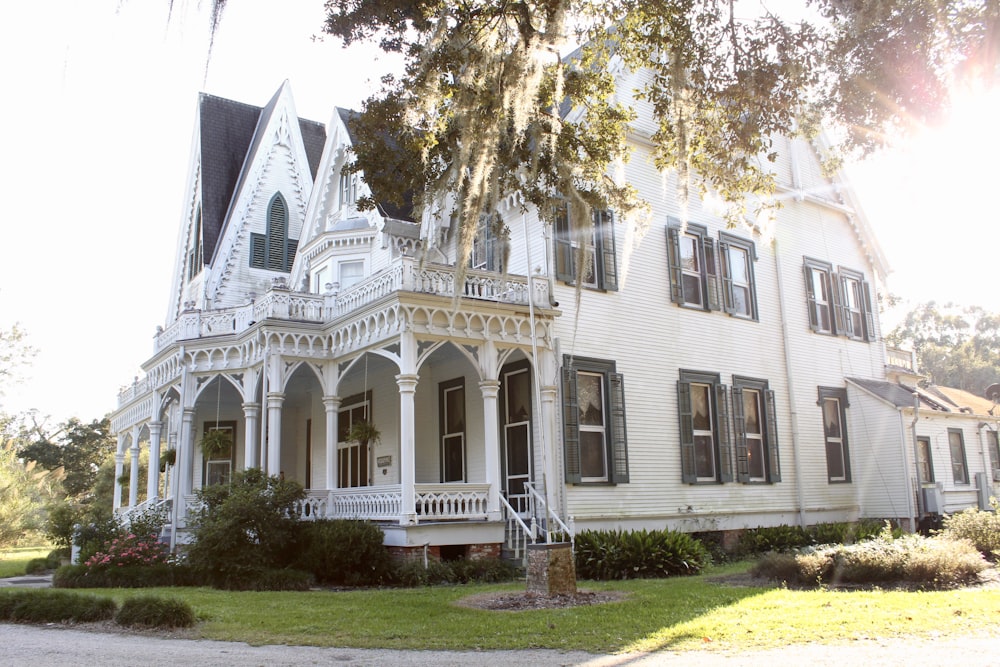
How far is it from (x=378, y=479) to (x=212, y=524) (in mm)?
5597

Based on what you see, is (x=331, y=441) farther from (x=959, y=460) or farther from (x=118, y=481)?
(x=959, y=460)

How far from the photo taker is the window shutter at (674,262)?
733 inches

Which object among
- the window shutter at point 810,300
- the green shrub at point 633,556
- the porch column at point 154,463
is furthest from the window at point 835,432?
the porch column at point 154,463

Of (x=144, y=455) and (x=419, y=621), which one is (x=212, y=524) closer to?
(x=419, y=621)

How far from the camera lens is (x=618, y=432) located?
16578mm

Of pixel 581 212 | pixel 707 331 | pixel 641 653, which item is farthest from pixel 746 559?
pixel 641 653

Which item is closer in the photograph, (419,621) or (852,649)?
(852,649)

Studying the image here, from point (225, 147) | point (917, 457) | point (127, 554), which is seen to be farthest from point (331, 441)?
point (917, 457)

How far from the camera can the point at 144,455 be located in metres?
39.6

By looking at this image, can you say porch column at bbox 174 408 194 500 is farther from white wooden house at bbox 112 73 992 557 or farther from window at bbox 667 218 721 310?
window at bbox 667 218 721 310

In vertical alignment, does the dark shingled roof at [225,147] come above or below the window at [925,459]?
above

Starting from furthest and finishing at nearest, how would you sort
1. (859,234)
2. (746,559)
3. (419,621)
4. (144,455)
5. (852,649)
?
(144,455)
(859,234)
(746,559)
(419,621)
(852,649)

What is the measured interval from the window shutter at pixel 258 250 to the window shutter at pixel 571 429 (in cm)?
1131

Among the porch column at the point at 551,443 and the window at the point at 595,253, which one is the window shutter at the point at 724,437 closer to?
the window at the point at 595,253
